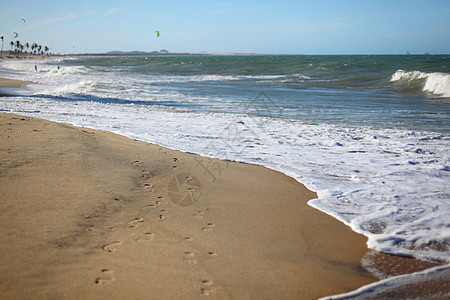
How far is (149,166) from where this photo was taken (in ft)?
15.9

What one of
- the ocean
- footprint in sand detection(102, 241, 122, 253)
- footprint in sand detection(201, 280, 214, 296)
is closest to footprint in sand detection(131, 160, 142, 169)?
the ocean

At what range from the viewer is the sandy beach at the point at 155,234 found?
2375 millimetres

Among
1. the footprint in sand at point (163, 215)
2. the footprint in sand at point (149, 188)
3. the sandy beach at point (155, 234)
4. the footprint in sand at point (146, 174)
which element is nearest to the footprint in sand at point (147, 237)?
the sandy beach at point (155, 234)

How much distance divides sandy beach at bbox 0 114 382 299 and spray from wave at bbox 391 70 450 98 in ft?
54.3

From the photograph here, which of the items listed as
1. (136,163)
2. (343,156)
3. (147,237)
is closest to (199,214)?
(147,237)

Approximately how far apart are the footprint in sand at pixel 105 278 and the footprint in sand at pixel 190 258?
580 mm

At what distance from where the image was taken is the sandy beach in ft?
7.79

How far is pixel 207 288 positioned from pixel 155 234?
848 millimetres

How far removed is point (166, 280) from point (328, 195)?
264cm

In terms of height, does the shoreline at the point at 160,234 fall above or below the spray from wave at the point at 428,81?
below

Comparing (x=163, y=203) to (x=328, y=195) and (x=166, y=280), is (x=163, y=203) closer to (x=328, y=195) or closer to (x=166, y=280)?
(x=166, y=280)

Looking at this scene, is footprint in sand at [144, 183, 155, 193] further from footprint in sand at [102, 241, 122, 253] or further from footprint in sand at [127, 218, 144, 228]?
footprint in sand at [102, 241, 122, 253]

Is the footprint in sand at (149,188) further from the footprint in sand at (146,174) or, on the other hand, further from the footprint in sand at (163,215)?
the footprint in sand at (163,215)

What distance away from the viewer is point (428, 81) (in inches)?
782
